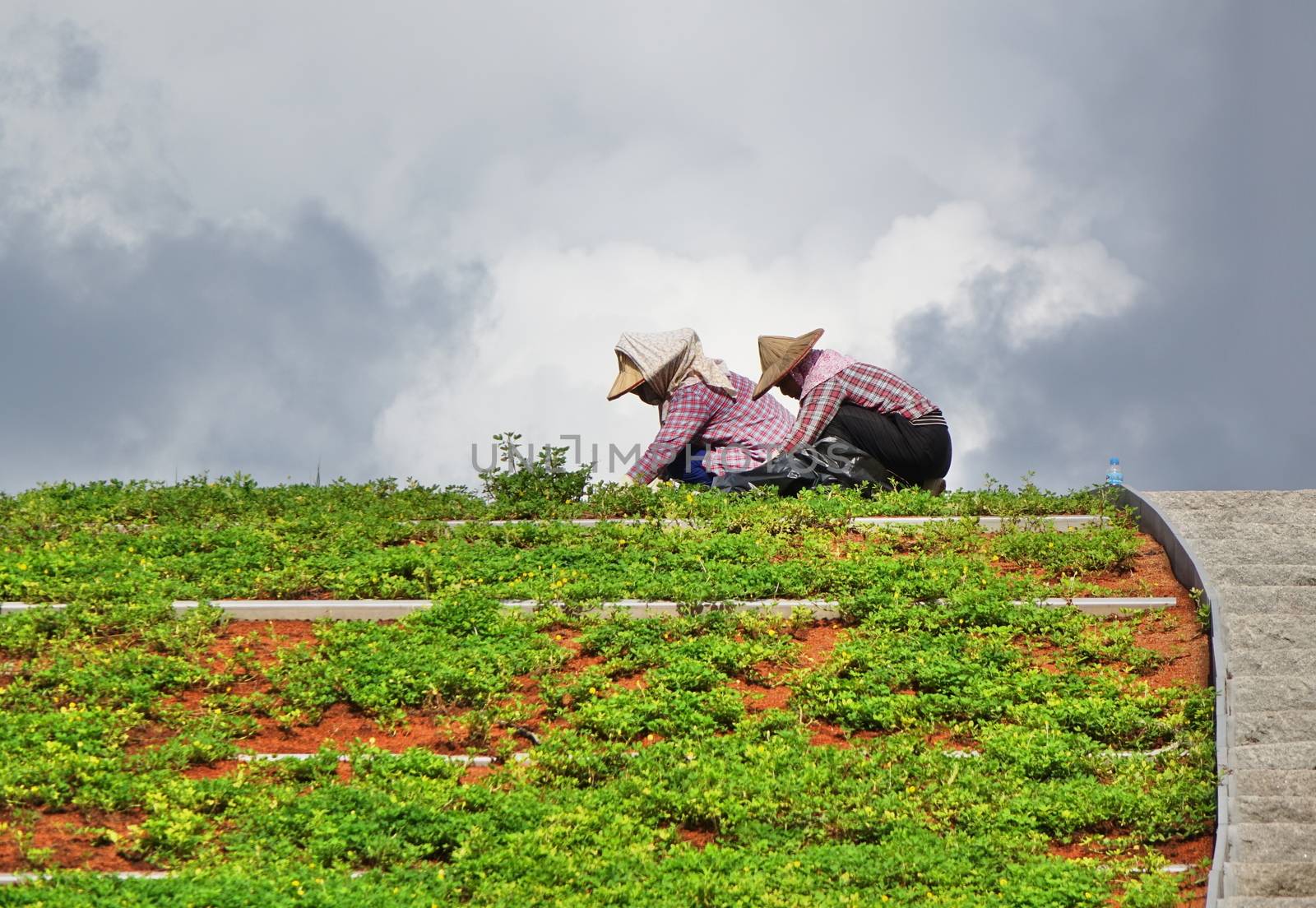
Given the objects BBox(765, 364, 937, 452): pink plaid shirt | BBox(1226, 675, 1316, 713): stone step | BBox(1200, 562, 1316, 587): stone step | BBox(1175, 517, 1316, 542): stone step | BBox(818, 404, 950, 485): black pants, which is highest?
BBox(765, 364, 937, 452): pink plaid shirt

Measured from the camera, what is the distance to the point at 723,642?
9.38 m

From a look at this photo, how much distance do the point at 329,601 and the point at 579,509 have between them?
267 cm

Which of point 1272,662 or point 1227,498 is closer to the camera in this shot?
point 1272,662

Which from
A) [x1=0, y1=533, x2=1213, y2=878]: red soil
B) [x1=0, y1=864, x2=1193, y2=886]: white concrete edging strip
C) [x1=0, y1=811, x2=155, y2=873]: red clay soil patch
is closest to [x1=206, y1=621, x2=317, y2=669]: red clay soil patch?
[x1=0, y1=533, x2=1213, y2=878]: red soil

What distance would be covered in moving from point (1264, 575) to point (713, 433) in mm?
5202

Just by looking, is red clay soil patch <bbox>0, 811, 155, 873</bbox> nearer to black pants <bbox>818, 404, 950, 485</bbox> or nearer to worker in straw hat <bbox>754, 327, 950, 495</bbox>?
worker in straw hat <bbox>754, 327, 950, 495</bbox>

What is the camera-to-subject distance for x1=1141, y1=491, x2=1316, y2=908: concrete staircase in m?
6.93

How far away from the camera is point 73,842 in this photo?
23.6 ft

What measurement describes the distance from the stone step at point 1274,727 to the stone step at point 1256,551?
2203 millimetres

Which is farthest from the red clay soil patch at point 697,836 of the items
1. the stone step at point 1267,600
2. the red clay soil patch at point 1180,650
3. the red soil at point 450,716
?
the stone step at point 1267,600

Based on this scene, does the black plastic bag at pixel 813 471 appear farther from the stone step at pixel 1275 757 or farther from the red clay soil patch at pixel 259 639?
the stone step at pixel 1275 757

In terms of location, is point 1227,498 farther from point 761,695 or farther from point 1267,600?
point 761,695

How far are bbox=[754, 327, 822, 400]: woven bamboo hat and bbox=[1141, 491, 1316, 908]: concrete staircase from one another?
3.44 m

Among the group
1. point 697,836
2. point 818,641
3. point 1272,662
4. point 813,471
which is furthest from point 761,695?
point 813,471
